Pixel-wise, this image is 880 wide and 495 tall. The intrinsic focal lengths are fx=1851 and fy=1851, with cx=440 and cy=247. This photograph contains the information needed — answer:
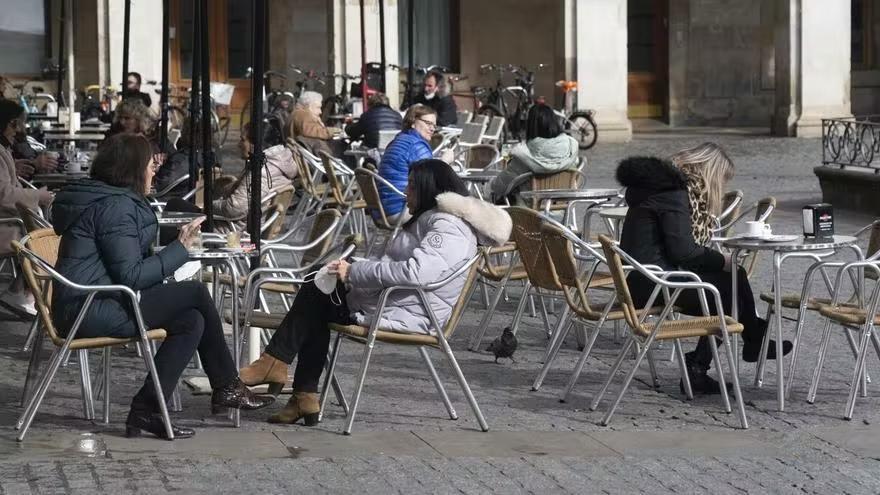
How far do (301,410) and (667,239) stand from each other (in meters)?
1.84

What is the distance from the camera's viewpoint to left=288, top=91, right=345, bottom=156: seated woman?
1597 cm

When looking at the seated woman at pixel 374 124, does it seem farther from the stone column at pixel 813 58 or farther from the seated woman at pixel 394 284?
the stone column at pixel 813 58

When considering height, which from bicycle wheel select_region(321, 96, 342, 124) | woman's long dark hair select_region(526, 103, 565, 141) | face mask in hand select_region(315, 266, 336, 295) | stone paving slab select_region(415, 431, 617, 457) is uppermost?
bicycle wheel select_region(321, 96, 342, 124)

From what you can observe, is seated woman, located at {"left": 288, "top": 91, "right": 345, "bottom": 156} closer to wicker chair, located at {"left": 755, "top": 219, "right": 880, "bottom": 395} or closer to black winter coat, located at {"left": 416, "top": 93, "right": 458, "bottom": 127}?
black winter coat, located at {"left": 416, "top": 93, "right": 458, "bottom": 127}

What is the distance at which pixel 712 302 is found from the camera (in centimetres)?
821

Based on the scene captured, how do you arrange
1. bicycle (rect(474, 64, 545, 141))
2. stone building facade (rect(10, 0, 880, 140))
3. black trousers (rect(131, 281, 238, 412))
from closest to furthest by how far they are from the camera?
black trousers (rect(131, 281, 238, 412)) < bicycle (rect(474, 64, 545, 141)) < stone building facade (rect(10, 0, 880, 140))

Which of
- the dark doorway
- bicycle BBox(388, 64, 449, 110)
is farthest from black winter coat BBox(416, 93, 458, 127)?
the dark doorway

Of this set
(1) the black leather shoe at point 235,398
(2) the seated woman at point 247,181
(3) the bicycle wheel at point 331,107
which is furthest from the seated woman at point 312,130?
(1) the black leather shoe at point 235,398

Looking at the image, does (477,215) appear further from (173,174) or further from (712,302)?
(173,174)

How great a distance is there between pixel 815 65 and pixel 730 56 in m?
4.14

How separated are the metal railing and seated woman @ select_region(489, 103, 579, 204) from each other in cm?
559

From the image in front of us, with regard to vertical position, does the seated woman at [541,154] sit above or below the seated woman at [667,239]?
above

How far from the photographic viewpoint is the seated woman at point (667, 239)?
8.09m

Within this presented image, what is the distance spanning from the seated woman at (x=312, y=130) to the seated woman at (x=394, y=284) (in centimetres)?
840
